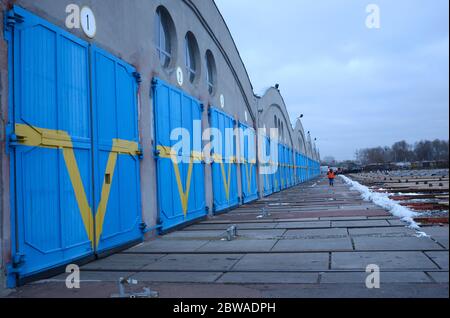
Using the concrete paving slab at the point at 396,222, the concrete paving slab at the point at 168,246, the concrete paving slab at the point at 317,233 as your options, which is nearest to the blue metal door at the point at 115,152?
the concrete paving slab at the point at 168,246

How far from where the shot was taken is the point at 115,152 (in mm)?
9594

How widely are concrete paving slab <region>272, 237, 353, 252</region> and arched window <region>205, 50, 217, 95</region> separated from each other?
1019 cm

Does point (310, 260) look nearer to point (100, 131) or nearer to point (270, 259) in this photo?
point (270, 259)

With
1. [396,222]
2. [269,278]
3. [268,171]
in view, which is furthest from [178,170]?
[268,171]

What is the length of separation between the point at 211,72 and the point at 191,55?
2532 mm

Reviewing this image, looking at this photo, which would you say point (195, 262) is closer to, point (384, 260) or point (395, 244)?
point (384, 260)

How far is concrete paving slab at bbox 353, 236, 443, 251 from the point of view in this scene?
8070mm

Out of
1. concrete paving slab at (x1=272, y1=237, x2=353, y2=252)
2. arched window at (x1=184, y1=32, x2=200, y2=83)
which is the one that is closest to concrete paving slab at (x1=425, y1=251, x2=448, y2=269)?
concrete paving slab at (x1=272, y1=237, x2=353, y2=252)

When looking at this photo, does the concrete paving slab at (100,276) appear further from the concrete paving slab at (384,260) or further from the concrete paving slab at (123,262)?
the concrete paving slab at (384,260)

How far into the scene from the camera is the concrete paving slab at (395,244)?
807cm

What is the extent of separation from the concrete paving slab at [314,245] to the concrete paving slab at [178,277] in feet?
7.50

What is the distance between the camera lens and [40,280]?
6863mm

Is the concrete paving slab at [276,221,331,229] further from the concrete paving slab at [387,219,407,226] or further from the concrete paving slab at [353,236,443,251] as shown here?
the concrete paving slab at [353,236,443,251]
